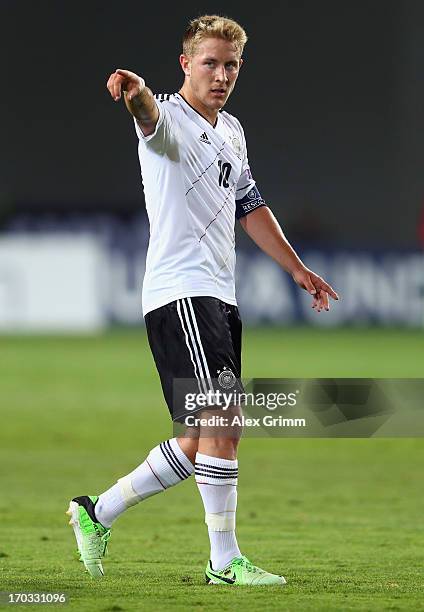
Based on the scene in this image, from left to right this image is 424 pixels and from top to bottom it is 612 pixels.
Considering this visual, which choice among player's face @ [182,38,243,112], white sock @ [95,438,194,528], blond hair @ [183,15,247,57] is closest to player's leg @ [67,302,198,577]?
white sock @ [95,438,194,528]

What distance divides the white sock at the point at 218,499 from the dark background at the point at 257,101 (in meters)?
28.4

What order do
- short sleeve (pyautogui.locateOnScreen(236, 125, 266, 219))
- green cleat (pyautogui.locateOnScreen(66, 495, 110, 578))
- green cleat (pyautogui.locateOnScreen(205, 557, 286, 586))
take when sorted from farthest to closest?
1. short sleeve (pyautogui.locateOnScreen(236, 125, 266, 219))
2. green cleat (pyautogui.locateOnScreen(66, 495, 110, 578))
3. green cleat (pyautogui.locateOnScreen(205, 557, 286, 586))

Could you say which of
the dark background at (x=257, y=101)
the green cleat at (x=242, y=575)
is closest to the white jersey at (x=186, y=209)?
the green cleat at (x=242, y=575)

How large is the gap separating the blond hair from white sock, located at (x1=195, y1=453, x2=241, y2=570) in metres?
1.57

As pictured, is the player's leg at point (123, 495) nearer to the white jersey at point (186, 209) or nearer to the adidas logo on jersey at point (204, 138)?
the white jersey at point (186, 209)

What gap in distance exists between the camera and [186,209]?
17.9 ft

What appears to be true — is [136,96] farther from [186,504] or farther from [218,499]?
[186,504]

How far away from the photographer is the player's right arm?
4961 millimetres

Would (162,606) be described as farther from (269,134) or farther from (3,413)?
(269,134)

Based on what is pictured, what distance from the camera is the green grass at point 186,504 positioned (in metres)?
5.18

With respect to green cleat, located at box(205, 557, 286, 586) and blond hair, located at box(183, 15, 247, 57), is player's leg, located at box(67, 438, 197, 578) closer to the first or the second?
green cleat, located at box(205, 557, 286, 586)

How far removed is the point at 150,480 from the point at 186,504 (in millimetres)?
3182

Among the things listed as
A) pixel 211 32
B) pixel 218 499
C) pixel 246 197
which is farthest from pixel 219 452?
pixel 211 32

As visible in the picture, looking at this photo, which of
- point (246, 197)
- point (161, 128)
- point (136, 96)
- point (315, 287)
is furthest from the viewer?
point (246, 197)
